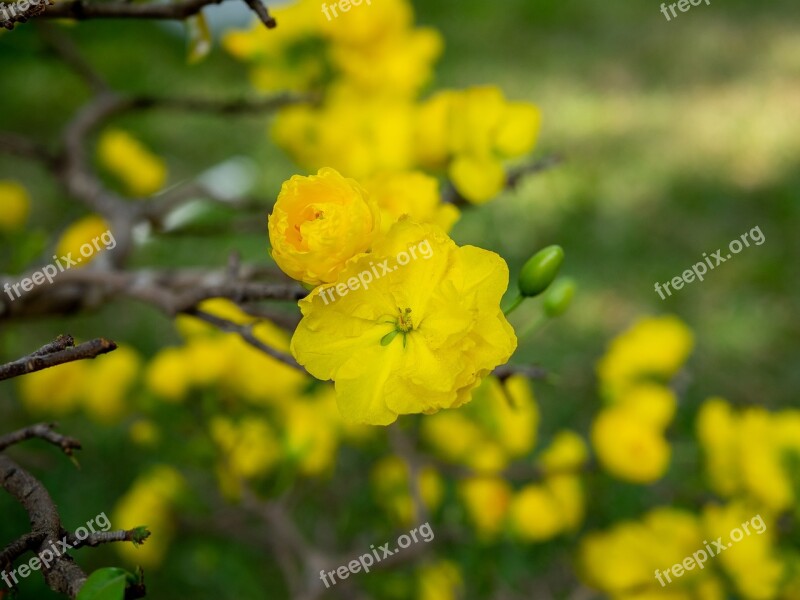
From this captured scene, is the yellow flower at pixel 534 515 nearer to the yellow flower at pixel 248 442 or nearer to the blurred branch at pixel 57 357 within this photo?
the yellow flower at pixel 248 442

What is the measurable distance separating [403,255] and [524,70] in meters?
2.11

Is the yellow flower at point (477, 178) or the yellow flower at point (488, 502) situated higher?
the yellow flower at point (477, 178)

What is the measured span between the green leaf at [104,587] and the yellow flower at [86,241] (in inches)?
23.8

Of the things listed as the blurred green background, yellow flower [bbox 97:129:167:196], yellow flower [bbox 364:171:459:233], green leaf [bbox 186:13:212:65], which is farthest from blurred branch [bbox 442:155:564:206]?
yellow flower [bbox 97:129:167:196]

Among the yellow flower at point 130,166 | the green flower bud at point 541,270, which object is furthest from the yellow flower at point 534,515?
the yellow flower at point 130,166

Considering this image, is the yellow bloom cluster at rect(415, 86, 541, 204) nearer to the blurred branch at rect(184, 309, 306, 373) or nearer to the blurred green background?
the blurred branch at rect(184, 309, 306, 373)

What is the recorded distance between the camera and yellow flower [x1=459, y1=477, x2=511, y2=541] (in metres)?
1.02

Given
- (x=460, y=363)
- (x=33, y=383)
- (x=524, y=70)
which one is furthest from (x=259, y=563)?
(x=524, y=70)

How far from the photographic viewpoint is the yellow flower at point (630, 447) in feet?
2.93

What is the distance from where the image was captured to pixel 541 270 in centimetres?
52

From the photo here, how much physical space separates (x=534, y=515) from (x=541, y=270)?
54cm

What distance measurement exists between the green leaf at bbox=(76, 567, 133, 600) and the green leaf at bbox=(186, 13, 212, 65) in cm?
41

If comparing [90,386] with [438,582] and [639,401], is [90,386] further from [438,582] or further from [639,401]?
[639,401]

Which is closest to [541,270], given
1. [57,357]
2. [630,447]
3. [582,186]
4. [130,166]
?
[57,357]
